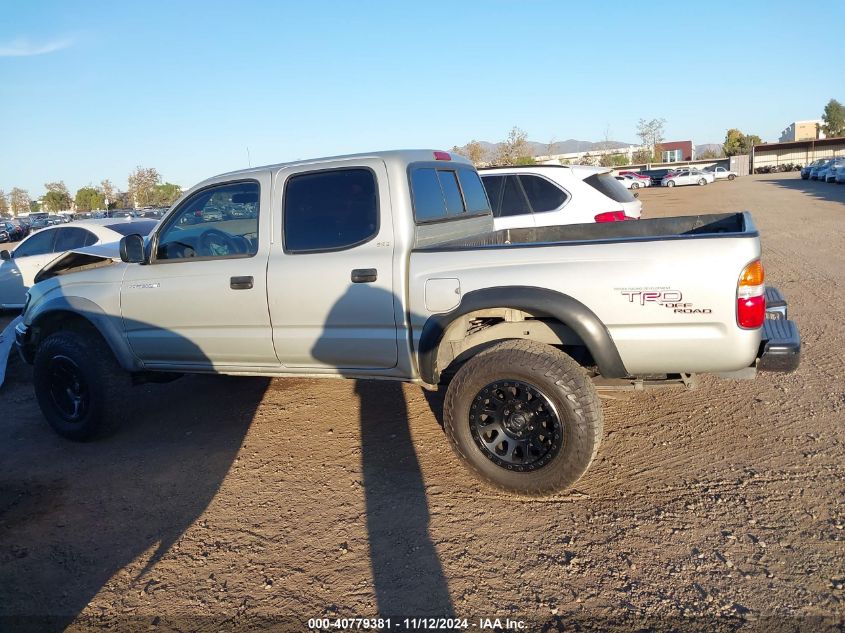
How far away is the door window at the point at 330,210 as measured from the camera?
14.5 feet

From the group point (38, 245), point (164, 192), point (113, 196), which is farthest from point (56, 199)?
point (38, 245)

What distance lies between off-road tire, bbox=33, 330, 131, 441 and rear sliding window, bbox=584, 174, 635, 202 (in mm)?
5883

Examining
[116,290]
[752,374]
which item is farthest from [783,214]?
[116,290]

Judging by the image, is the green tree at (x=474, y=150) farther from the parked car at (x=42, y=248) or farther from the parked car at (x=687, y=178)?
the parked car at (x=42, y=248)

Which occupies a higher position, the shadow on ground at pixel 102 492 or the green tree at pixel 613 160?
the green tree at pixel 613 160

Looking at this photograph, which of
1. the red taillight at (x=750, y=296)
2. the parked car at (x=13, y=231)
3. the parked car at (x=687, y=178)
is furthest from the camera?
the parked car at (x=687, y=178)

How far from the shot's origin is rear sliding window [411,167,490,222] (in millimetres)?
4633

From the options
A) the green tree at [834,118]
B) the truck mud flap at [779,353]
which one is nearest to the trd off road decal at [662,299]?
the truck mud flap at [779,353]

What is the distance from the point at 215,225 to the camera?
504 cm

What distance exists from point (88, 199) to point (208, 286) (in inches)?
3147

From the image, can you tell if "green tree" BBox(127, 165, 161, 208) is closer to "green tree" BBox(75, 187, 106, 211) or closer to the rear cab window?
"green tree" BBox(75, 187, 106, 211)

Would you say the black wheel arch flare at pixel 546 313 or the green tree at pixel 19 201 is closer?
the black wheel arch flare at pixel 546 313

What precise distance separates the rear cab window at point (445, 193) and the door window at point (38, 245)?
8.77 metres

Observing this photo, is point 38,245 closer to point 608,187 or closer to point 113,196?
point 608,187
